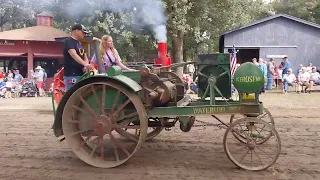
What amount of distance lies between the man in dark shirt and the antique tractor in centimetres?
46

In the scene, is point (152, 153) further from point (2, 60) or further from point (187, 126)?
point (2, 60)

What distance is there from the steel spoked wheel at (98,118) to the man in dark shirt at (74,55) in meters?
0.67

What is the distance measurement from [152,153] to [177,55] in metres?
15.2

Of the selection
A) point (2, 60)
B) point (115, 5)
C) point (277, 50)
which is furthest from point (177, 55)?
point (2, 60)

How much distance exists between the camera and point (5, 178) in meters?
4.25

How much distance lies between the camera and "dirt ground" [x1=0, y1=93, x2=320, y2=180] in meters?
4.30

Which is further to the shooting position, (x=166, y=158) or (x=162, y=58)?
(x=162, y=58)

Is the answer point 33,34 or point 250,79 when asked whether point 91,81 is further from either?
point 33,34

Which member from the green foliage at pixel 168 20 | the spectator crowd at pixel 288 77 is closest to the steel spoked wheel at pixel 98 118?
the green foliage at pixel 168 20

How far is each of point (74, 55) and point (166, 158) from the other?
1797mm

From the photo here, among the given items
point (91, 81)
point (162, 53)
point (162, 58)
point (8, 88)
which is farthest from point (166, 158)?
point (8, 88)

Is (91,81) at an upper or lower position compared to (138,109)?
upper

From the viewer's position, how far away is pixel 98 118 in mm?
4617

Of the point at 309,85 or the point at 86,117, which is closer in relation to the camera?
the point at 86,117
